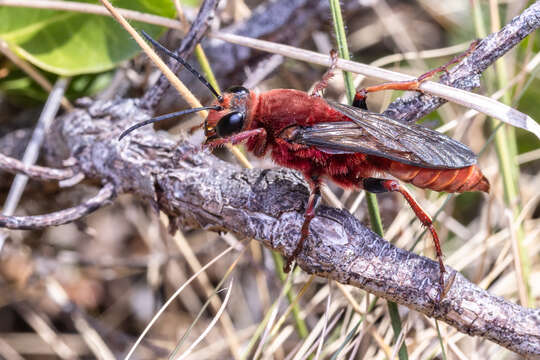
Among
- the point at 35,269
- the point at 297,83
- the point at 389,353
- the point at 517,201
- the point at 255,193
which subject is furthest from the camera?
the point at 297,83

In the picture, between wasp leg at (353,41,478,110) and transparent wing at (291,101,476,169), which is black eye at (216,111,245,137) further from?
wasp leg at (353,41,478,110)

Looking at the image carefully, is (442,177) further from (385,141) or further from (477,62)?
(477,62)

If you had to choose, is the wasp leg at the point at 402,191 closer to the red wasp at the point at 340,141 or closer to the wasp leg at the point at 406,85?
the red wasp at the point at 340,141

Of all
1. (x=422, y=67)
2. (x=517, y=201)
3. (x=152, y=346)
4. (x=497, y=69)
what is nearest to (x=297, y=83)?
(x=422, y=67)

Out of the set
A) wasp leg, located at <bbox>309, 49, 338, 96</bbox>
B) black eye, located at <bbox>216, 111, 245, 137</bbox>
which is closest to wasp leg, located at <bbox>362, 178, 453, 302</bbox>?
wasp leg, located at <bbox>309, 49, 338, 96</bbox>

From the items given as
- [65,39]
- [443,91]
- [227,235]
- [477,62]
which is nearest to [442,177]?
[443,91]

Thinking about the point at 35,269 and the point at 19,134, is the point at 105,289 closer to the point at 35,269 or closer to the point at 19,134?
the point at 35,269

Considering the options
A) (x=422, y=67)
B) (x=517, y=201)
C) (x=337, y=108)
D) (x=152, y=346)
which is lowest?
(x=152, y=346)
